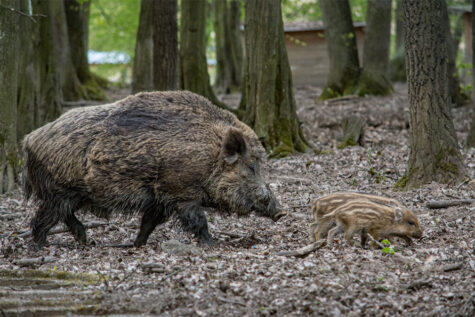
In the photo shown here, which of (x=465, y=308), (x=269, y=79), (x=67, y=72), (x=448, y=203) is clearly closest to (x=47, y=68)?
(x=67, y=72)

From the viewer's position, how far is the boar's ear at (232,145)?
25.5ft

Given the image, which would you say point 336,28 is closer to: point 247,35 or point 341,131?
point 341,131

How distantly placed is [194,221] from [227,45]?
20766 mm

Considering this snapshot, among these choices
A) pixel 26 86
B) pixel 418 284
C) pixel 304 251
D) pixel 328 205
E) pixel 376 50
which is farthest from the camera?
pixel 376 50

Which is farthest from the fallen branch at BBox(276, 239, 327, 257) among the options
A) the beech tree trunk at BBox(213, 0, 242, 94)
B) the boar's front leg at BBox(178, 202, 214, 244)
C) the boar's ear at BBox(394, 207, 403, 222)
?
the beech tree trunk at BBox(213, 0, 242, 94)

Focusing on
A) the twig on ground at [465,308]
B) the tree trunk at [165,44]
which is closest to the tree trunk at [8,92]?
the tree trunk at [165,44]

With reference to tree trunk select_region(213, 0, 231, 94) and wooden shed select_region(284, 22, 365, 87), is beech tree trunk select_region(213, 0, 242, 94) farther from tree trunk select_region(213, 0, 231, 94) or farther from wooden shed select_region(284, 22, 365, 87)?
wooden shed select_region(284, 22, 365, 87)

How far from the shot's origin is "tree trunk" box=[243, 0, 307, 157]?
12.9m

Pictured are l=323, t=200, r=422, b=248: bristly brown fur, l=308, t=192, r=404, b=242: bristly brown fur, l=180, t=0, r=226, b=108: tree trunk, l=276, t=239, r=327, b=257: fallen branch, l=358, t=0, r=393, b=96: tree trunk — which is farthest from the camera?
l=358, t=0, r=393, b=96: tree trunk

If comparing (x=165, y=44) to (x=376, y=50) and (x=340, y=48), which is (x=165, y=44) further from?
(x=376, y=50)

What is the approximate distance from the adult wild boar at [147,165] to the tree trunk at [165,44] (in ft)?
19.4

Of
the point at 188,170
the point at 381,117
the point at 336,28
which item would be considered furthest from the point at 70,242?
the point at 336,28

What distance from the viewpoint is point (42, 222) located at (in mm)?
7953

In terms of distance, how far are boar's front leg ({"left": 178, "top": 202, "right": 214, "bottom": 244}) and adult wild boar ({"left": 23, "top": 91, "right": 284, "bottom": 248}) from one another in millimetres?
12
